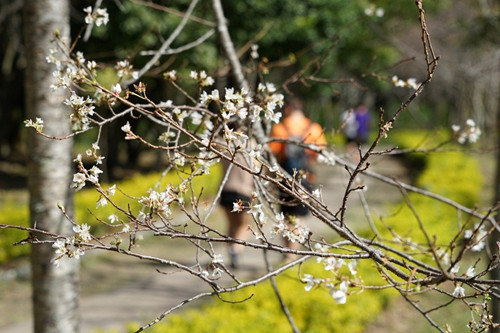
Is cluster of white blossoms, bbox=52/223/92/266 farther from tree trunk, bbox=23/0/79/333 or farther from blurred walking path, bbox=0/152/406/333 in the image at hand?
blurred walking path, bbox=0/152/406/333

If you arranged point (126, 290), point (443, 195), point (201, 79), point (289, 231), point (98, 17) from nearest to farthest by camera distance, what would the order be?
point (289, 231) < point (201, 79) < point (98, 17) < point (126, 290) < point (443, 195)

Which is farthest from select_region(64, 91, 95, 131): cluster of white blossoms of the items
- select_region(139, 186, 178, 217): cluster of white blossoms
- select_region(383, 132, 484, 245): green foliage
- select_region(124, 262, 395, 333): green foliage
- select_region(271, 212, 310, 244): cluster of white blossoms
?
select_region(383, 132, 484, 245): green foliage

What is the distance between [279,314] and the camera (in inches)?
190

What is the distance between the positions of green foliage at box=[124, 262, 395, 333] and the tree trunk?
72.3 inches

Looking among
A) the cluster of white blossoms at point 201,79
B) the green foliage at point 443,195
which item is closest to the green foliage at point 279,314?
the green foliage at point 443,195

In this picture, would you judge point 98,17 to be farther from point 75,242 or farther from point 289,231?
point 289,231

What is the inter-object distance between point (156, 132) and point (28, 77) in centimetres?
1492

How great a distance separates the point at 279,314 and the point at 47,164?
9.69ft

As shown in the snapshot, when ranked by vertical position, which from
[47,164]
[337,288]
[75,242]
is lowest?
[337,288]

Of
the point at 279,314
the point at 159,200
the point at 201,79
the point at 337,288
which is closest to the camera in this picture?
the point at 337,288

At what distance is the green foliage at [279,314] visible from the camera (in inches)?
171

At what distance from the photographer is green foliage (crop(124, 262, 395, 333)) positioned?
14.3 ft

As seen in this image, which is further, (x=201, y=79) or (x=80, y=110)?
(x=201, y=79)

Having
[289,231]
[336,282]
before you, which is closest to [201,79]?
[289,231]
